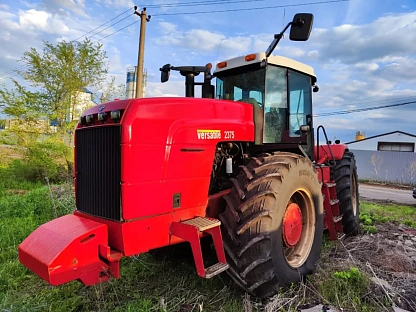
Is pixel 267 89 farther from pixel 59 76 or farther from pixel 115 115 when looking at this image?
pixel 59 76

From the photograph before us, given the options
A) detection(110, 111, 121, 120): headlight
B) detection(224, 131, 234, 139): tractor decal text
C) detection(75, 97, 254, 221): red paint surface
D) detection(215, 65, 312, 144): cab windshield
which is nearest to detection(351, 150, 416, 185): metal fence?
detection(215, 65, 312, 144): cab windshield

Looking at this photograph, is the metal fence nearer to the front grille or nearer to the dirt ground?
the dirt ground

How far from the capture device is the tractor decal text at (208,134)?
2.95 metres

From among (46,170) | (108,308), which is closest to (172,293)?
(108,308)

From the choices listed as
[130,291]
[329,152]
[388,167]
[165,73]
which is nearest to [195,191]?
[130,291]

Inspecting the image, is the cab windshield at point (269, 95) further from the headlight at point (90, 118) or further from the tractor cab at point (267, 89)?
the headlight at point (90, 118)

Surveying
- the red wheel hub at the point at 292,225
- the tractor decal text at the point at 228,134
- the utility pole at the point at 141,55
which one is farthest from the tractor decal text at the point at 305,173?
the utility pole at the point at 141,55

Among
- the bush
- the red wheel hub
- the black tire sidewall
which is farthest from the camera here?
the bush

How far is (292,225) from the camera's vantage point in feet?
11.5

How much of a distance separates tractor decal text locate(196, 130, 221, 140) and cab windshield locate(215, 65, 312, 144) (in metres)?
0.68

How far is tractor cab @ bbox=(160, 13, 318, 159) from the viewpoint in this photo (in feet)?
12.4

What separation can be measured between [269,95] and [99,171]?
2121mm

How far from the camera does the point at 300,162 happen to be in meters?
3.56

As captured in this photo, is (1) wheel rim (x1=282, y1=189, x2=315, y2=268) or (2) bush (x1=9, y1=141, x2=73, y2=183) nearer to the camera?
(1) wheel rim (x1=282, y1=189, x2=315, y2=268)
